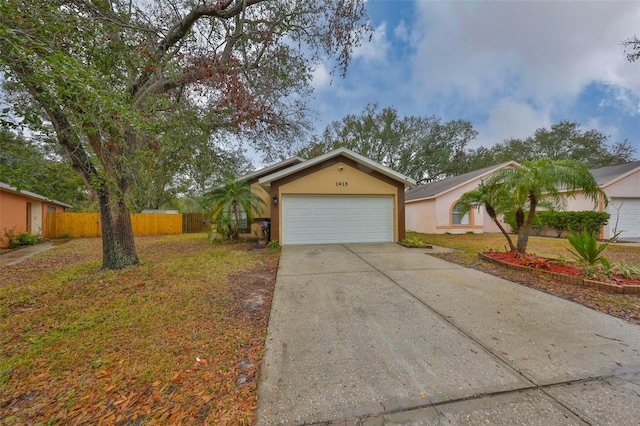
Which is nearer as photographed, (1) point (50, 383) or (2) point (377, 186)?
(1) point (50, 383)

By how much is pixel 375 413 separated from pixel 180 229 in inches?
739

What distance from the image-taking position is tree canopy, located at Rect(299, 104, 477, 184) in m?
23.0

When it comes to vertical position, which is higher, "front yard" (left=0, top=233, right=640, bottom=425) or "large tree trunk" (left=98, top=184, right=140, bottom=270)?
"large tree trunk" (left=98, top=184, right=140, bottom=270)

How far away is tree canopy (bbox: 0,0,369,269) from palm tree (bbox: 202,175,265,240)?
2.55 meters

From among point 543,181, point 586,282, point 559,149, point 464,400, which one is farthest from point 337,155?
point 559,149

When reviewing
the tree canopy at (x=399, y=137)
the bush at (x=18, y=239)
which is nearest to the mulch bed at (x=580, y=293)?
the bush at (x=18, y=239)

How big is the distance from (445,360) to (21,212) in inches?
705

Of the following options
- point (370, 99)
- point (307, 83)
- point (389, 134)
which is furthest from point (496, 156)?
point (307, 83)

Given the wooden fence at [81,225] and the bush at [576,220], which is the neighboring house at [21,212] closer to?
the wooden fence at [81,225]

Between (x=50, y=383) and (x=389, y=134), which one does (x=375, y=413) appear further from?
(x=389, y=134)

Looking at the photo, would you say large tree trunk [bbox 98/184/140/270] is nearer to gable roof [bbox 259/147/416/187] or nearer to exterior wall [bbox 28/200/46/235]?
gable roof [bbox 259/147/416/187]

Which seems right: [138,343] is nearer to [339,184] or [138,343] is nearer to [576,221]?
[339,184]

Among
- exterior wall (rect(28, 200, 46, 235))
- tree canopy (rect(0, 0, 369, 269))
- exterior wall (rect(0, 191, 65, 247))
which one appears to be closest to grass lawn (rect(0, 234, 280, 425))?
tree canopy (rect(0, 0, 369, 269))

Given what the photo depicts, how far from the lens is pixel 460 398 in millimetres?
1751
